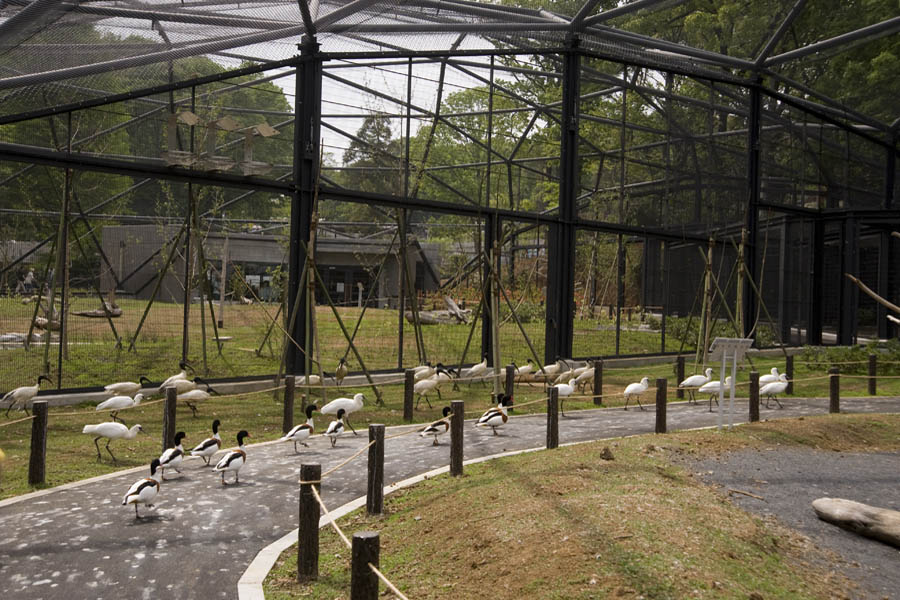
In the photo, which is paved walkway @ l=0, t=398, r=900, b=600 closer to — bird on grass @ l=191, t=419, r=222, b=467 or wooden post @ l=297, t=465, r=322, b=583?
bird on grass @ l=191, t=419, r=222, b=467

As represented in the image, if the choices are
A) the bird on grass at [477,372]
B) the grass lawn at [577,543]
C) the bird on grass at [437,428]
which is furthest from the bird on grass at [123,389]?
the bird on grass at [477,372]

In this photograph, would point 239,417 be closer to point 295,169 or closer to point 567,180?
point 295,169

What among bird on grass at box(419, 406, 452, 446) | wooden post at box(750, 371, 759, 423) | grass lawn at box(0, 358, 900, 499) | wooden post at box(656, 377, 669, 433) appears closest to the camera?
grass lawn at box(0, 358, 900, 499)

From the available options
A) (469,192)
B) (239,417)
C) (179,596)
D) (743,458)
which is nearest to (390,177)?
(469,192)

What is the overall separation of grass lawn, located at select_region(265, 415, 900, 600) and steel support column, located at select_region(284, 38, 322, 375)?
24.9 ft

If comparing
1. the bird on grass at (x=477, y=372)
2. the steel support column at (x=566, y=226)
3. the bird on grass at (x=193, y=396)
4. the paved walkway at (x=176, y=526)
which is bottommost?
the paved walkway at (x=176, y=526)

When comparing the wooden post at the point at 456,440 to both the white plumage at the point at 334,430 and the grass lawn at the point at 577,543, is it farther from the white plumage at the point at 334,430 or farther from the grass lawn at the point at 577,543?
the white plumage at the point at 334,430

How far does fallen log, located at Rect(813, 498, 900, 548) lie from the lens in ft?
21.9

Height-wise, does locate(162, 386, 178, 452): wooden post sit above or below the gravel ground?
above

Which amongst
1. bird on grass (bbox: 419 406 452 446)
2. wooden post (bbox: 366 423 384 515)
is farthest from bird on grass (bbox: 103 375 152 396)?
wooden post (bbox: 366 423 384 515)

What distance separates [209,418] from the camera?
504 inches

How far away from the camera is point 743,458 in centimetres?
941

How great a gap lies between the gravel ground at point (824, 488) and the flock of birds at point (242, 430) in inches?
83.0

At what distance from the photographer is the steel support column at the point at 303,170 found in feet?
50.6
